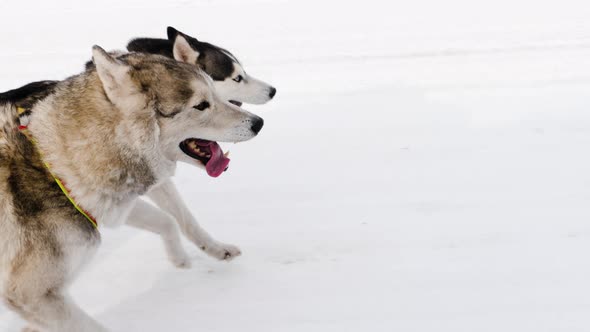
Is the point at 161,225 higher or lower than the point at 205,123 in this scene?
lower

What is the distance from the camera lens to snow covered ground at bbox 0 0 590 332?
2.33m

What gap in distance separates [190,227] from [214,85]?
0.69 metres

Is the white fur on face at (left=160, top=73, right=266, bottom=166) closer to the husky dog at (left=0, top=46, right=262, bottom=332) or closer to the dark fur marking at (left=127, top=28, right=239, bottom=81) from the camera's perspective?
the husky dog at (left=0, top=46, right=262, bottom=332)

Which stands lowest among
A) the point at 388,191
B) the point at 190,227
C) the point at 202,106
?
the point at 388,191

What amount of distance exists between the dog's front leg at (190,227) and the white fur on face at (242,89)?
0.69 metres

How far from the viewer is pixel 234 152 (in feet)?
12.0

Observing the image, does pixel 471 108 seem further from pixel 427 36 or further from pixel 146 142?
pixel 146 142

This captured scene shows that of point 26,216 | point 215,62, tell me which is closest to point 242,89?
point 215,62

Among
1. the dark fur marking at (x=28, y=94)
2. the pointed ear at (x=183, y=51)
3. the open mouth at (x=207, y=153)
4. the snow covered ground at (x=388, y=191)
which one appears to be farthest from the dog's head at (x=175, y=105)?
the pointed ear at (x=183, y=51)

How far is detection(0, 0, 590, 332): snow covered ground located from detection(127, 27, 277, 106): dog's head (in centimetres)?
44

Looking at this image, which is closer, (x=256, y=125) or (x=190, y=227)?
(x=256, y=125)

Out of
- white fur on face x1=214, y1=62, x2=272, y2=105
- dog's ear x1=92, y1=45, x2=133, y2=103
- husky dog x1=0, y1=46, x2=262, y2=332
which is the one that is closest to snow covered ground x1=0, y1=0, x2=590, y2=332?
white fur on face x1=214, y1=62, x2=272, y2=105

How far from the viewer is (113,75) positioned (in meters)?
1.79

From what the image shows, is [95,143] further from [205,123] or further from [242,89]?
[242,89]
